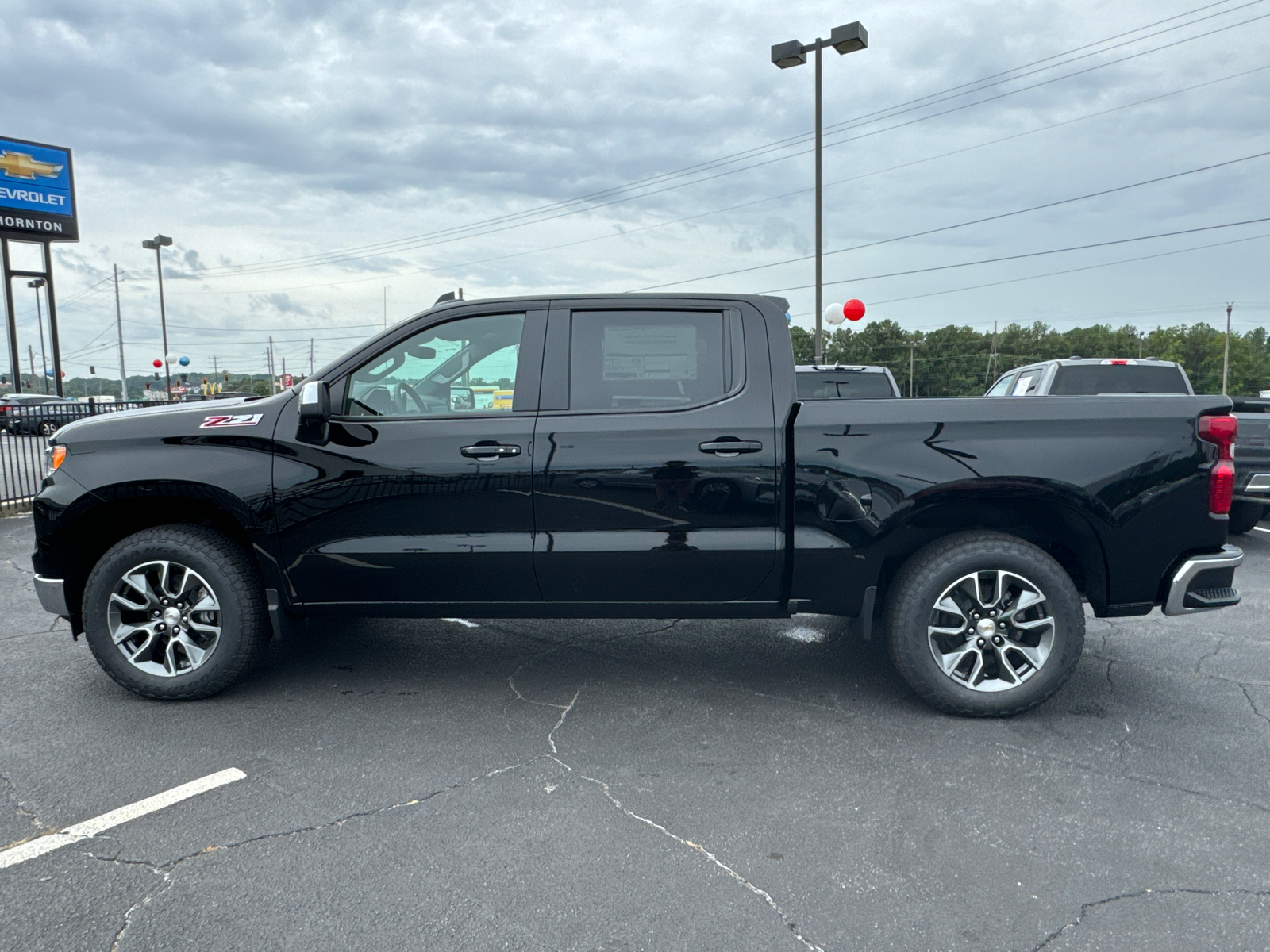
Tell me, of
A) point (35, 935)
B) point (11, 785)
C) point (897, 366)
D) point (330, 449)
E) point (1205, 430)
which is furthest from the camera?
point (897, 366)

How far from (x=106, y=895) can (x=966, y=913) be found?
99.0 inches

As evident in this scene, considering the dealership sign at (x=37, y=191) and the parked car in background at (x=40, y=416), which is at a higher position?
the dealership sign at (x=37, y=191)

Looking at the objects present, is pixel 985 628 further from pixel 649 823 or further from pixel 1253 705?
pixel 649 823

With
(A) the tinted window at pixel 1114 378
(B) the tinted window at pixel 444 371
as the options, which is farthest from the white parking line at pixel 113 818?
(A) the tinted window at pixel 1114 378

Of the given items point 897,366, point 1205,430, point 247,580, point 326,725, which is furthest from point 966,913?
point 897,366

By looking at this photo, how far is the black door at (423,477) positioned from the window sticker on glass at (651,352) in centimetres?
35

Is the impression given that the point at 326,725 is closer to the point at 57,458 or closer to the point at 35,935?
the point at 35,935

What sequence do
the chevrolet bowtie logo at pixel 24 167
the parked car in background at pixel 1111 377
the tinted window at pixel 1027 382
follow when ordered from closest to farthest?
the parked car in background at pixel 1111 377 < the tinted window at pixel 1027 382 < the chevrolet bowtie logo at pixel 24 167

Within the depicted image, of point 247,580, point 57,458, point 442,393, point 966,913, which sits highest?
point 442,393

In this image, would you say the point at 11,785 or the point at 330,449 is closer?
the point at 11,785

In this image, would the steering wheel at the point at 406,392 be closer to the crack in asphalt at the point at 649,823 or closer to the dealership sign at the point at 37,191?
the crack in asphalt at the point at 649,823

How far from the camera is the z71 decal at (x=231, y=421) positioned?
409 centimetres

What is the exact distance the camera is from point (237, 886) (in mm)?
2635

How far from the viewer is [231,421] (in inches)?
162
